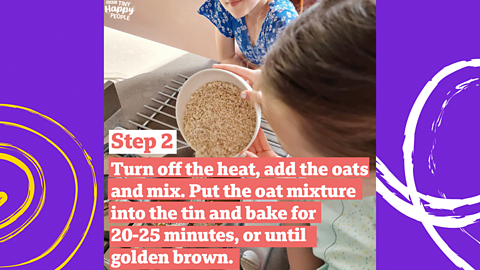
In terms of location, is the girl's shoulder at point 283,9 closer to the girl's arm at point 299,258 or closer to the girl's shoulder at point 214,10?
the girl's shoulder at point 214,10

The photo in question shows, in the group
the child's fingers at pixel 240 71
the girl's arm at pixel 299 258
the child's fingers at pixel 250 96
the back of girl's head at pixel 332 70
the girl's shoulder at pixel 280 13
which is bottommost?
the girl's arm at pixel 299 258

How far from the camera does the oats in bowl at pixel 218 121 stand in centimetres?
68

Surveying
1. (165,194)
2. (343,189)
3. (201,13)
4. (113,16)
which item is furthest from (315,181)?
(113,16)

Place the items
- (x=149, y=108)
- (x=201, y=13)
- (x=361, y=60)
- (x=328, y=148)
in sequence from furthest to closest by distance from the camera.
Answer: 1. (x=201, y=13)
2. (x=149, y=108)
3. (x=328, y=148)
4. (x=361, y=60)

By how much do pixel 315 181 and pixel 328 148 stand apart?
0.09 m

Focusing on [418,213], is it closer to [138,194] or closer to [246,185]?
[246,185]

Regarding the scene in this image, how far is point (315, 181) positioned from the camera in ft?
1.64

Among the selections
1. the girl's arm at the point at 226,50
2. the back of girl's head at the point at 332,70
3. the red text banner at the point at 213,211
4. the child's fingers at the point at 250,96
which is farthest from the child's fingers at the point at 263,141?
the girl's arm at the point at 226,50

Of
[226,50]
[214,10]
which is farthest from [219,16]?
[226,50]

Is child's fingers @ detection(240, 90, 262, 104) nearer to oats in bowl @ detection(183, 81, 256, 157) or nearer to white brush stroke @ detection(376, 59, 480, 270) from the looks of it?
oats in bowl @ detection(183, 81, 256, 157)

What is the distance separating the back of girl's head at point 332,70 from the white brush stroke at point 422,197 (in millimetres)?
71

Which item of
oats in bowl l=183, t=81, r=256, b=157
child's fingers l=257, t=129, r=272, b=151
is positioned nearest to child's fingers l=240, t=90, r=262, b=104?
oats in bowl l=183, t=81, r=256, b=157

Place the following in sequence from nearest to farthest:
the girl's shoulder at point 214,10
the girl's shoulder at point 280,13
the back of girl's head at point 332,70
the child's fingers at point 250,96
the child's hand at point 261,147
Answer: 1. the back of girl's head at point 332,70
2. the child's fingers at point 250,96
3. the child's hand at point 261,147
4. the girl's shoulder at point 280,13
5. the girl's shoulder at point 214,10

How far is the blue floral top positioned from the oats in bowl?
12.0 inches
